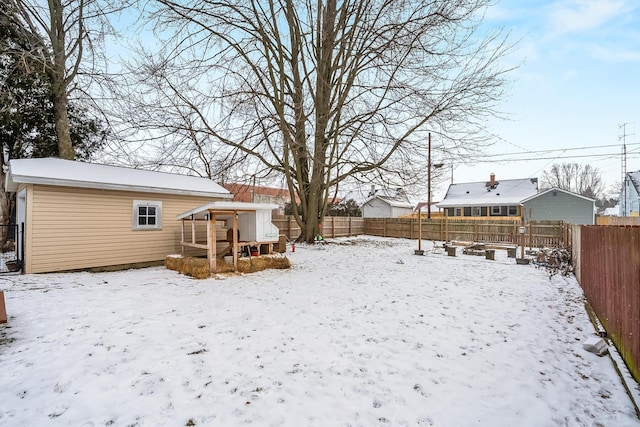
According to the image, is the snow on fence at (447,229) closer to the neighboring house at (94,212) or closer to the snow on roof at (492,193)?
the neighboring house at (94,212)

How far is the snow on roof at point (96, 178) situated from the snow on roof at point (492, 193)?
25.3 m

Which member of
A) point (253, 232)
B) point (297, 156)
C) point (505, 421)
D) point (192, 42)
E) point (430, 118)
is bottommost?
point (505, 421)

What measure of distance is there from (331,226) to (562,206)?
62.7ft

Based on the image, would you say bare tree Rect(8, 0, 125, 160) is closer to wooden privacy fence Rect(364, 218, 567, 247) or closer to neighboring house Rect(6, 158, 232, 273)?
neighboring house Rect(6, 158, 232, 273)

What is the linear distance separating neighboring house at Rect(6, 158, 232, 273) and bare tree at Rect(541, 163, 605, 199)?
62448 millimetres

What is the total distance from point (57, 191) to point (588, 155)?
28771 millimetres

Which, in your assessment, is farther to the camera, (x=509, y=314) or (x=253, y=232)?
(x=253, y=232)

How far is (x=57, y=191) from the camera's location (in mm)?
7688

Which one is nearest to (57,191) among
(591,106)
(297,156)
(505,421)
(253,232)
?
(253,232)

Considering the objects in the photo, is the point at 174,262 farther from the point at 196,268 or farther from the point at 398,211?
the point at 398,211

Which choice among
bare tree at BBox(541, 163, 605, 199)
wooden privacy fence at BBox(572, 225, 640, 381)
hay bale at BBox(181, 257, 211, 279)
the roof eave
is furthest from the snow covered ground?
bare tree at BBox(541, 163, 605, 199)

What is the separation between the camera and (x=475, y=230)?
57.3 ft

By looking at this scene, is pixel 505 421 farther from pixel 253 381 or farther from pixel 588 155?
pixel 588 155

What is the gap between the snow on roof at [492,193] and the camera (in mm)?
27469
